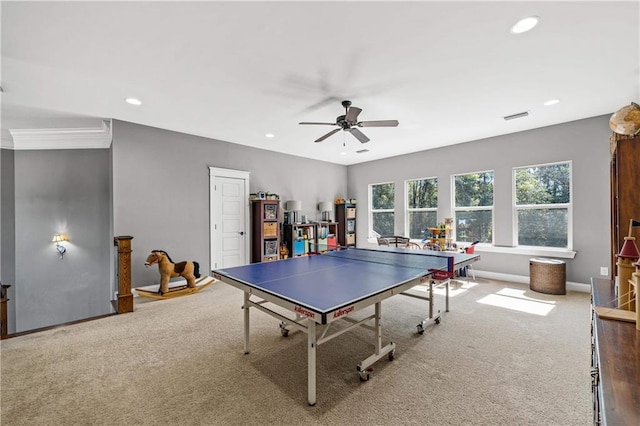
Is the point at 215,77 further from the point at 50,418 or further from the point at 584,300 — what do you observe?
the point at 584,300

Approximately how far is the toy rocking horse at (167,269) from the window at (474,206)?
205 inches

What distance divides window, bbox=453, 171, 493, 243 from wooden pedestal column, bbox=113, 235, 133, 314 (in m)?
5.88

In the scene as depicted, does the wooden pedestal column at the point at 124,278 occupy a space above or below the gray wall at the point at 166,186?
below

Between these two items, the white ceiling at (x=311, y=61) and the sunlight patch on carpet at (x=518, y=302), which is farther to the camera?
the sunlight patch on carpet at (x=518, y=302)

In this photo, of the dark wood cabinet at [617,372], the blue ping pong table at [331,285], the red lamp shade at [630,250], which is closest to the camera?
the dark wood cabinet at [617,372]

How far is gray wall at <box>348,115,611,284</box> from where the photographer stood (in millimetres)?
4125

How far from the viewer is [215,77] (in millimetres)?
2875

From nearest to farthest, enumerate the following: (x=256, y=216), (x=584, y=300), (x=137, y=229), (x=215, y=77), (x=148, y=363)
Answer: (x=148, y=363) < (x=215, y=77) < (x=584, y=300) < (x=137, y=229) < (x=256, y=216)

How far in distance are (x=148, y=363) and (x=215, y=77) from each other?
2815 mm

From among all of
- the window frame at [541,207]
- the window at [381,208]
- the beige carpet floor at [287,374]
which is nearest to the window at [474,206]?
the window frame at [541,207]

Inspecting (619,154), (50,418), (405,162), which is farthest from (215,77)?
(405,162)

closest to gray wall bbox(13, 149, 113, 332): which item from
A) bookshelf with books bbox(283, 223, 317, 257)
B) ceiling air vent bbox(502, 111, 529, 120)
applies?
bookshelf with books bbox(283, 223, 317, 257)

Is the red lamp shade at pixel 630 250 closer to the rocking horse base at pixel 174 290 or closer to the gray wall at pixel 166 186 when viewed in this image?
the rocking horse base at pixel 174 290

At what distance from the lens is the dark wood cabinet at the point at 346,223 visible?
24.2 feet
